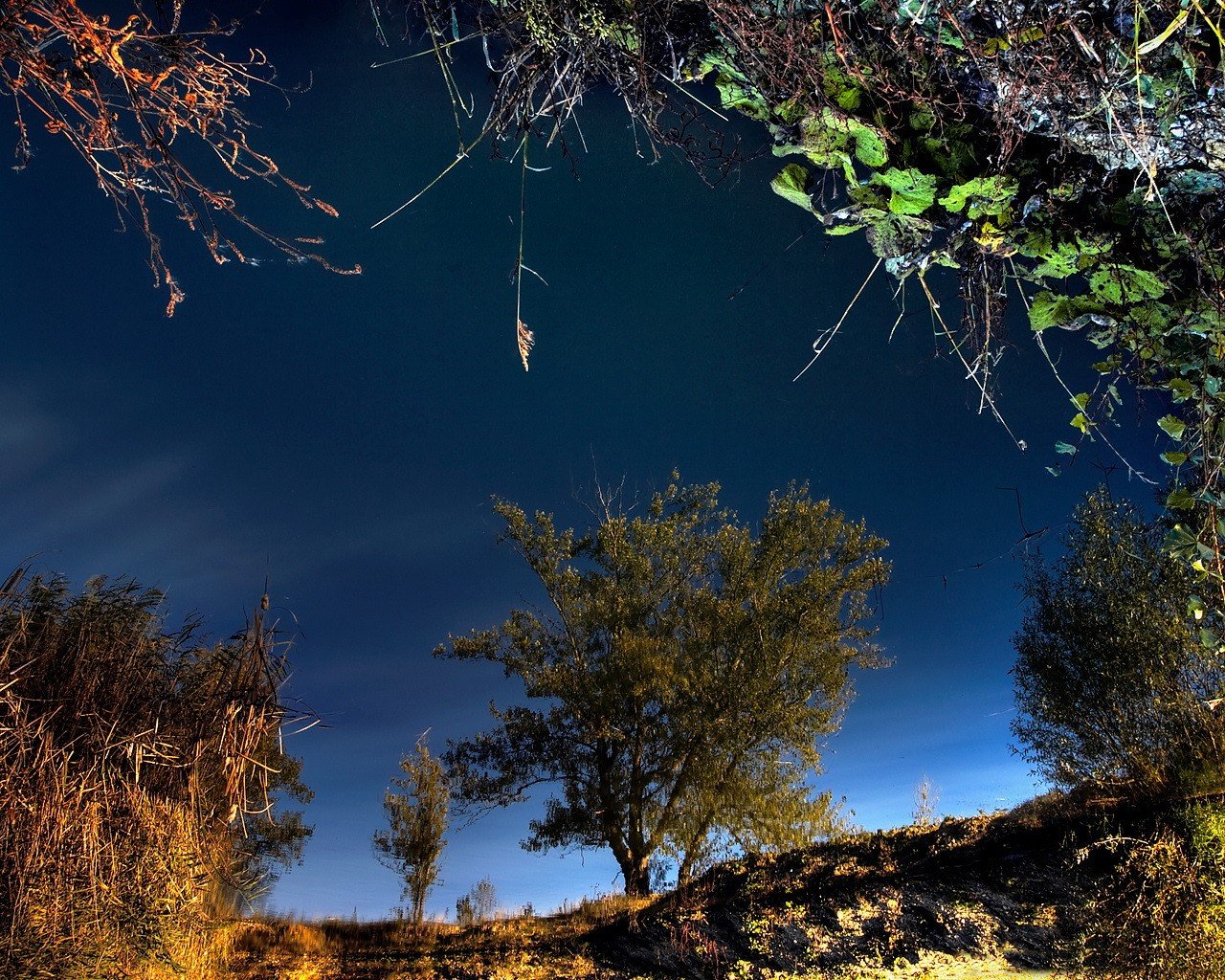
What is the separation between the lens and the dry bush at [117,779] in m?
6.14

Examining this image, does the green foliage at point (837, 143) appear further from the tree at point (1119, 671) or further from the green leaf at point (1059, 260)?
the tree at point (1119, 671)

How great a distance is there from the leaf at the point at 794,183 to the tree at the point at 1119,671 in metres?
12.3

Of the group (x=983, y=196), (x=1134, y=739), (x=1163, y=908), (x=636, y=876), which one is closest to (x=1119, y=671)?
(x=1134, y=739)

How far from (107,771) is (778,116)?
795 cm

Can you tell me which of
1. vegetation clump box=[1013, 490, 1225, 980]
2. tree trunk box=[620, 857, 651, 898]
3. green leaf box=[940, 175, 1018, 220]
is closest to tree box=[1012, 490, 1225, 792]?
vegetation clump box=[1013, 490, 1225, 980]

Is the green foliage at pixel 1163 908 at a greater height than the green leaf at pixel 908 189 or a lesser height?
lesser

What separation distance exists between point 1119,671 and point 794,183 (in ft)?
48.1

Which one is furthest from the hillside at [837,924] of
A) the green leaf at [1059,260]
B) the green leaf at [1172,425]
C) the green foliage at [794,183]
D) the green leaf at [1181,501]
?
the green foliage at [794,183]

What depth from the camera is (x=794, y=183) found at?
2.29m

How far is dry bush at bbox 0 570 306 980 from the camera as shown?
6.14 meters

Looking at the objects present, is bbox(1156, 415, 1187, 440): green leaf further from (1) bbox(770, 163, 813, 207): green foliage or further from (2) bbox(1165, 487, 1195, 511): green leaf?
(1) bbox(770, 163, 813, 207): green foliage

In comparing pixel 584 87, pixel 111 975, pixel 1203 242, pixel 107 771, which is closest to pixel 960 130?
pixel 1203 242

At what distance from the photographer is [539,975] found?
9.96m

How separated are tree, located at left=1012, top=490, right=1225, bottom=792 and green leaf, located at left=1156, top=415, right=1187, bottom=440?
11.1m
